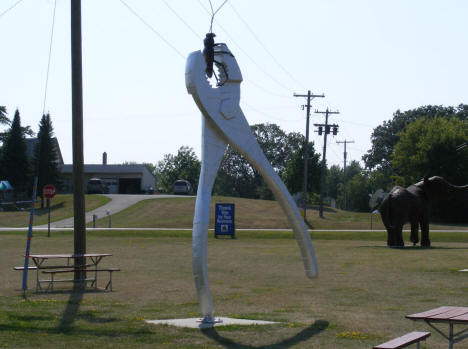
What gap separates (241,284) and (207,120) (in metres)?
6.48

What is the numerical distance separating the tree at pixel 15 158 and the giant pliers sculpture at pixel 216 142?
67.8 meters

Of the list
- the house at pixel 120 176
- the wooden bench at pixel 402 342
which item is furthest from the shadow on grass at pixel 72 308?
the house at pixel 120 176

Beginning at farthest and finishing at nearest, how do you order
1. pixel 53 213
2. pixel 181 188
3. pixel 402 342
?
pixel 181 188 → pixel 53 213 → pixel 402 342

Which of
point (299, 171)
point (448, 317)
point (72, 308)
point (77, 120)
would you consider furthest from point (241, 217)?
point (448, 317)

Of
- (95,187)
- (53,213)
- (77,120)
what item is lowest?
(53,213)

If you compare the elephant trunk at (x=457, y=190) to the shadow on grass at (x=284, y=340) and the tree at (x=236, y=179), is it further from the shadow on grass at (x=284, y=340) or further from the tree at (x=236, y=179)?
the tree at (x=236, y=179)

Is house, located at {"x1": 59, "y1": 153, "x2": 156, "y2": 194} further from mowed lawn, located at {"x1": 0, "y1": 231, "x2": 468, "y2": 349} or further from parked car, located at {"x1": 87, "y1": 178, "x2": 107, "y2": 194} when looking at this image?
mowed lawn, located at {"x1": 0, "y1": 231, "x2": 468, "y2": 349}

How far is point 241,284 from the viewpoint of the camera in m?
16.0

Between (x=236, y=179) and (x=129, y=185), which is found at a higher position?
(x=236, y=179)

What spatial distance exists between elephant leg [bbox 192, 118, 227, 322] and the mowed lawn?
59 cm

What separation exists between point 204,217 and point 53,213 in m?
53.5

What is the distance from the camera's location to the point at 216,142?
35.1 feet

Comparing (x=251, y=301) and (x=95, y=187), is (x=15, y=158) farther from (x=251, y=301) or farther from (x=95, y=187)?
(x=251, y=301)

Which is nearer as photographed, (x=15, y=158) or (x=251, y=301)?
(x=251, y=301)
